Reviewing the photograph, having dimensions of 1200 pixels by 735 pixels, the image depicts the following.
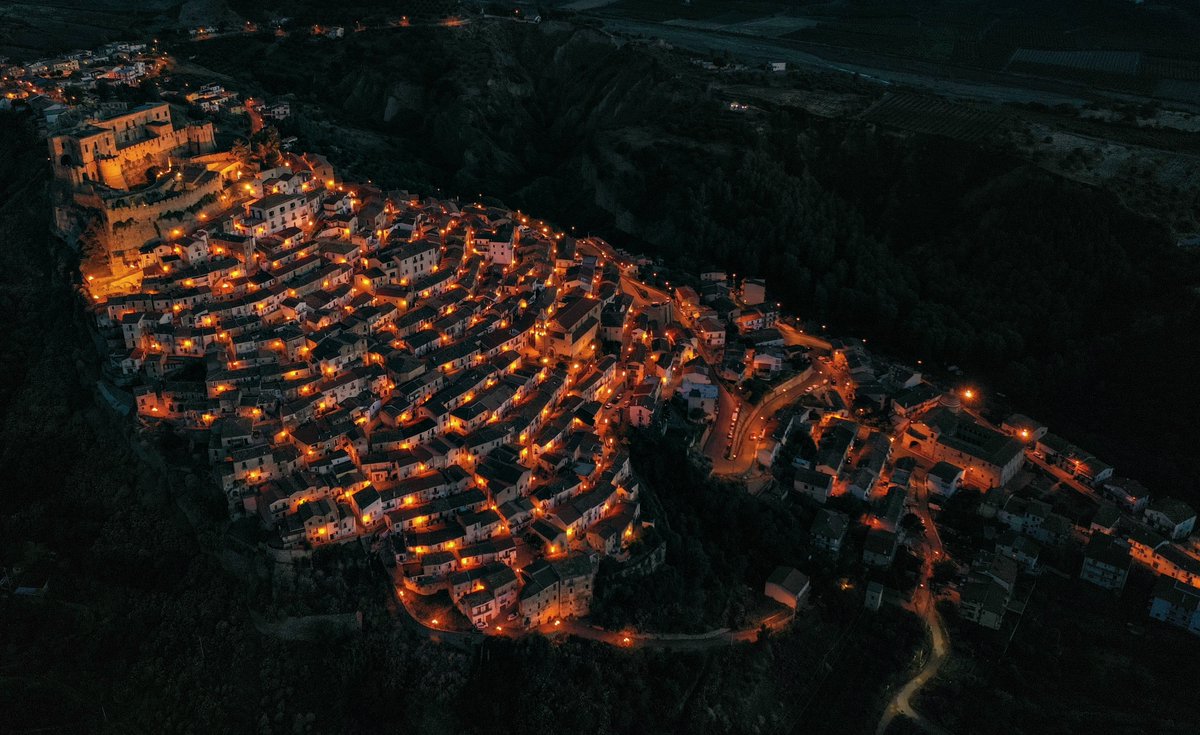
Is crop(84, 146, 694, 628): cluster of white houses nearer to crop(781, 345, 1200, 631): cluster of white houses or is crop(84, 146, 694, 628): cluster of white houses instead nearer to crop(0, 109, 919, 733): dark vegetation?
crop(0, 109, 919, 733): dark vegetation

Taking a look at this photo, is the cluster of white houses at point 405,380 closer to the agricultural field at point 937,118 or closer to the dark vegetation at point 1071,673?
the dark vegetation at point 1071,673

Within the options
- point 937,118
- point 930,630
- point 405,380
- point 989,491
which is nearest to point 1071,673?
point 930,630

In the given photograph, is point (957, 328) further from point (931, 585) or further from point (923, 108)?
point (923, 108)

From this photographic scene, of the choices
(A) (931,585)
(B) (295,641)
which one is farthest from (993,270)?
(B) (295,641)

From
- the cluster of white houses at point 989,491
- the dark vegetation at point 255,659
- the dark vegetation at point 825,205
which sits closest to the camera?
the dark vegetation at point 255,659

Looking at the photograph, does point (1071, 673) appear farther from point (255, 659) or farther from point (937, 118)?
point (937, 118)

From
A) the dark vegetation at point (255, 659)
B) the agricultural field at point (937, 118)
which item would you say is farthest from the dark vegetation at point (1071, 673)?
the agricultural field at point (937, 118)

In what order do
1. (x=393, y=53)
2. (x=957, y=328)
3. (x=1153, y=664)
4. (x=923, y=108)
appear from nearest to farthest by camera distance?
(x=1153, y=664)
(x=957, y=328)
(x=923, y=108)
(x=393, y=53)

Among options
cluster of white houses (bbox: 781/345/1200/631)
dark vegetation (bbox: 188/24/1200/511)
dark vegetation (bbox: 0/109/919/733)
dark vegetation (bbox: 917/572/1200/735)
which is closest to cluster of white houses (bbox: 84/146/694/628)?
dark vegetation (bbox: 0/109/919/733)
